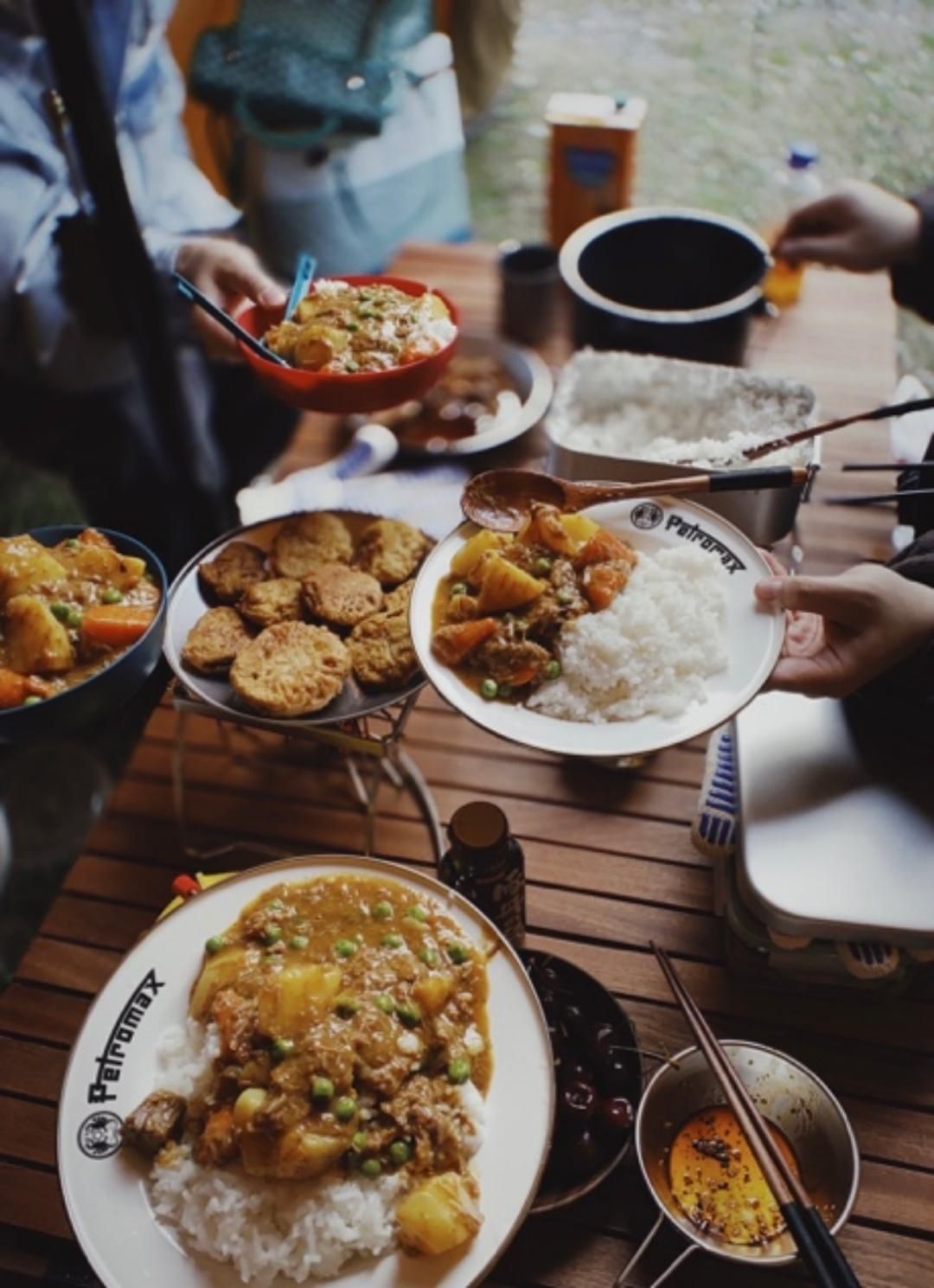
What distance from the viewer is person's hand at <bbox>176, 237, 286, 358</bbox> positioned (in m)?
2.03

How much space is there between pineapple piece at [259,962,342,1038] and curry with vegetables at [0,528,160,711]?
0.59m

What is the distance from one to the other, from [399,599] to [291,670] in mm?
285

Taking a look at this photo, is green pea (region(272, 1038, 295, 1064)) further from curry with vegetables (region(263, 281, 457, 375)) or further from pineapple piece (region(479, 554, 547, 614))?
curry with vegetables (region(263, 281, 457, 375))

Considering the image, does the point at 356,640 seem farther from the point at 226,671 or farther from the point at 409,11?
the point at 409,11

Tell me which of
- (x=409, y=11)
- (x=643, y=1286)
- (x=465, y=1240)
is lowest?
(x=643, y=1286)

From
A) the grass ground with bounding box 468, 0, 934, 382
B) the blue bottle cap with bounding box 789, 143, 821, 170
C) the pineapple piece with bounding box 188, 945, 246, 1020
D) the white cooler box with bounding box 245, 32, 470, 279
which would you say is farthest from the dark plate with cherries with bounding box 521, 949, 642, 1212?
the white cooler box with bounding box 245, 32, 470, 279

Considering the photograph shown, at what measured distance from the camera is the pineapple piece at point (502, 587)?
1787 millimetres

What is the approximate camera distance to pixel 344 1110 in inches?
57.9

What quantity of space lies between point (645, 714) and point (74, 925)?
1.33 metres

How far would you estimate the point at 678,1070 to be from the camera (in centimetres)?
175

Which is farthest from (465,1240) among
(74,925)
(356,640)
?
(74,925)

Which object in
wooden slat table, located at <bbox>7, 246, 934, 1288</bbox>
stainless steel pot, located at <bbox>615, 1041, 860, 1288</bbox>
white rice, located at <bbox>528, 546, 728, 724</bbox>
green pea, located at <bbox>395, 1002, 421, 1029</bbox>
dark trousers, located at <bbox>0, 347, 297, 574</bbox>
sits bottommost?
wooden slat table, located at <bbox>7, 246, 934, 1288</bbox>

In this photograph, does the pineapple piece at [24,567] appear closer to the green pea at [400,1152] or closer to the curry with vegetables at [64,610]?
the curry with vegetables at [64,610]

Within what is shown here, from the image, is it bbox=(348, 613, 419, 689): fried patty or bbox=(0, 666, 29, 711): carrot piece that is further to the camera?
bbox=(348, 613, 419, 689): fried patty
